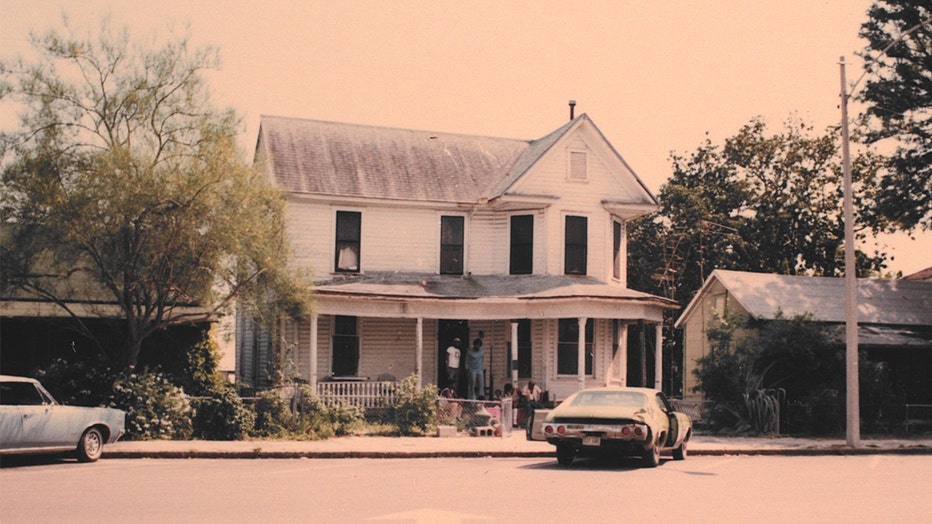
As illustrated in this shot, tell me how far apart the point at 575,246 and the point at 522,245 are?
163 centimetres

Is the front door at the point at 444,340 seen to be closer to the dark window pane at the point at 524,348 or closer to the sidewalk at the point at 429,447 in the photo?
the dark window pane at the point at 524,348

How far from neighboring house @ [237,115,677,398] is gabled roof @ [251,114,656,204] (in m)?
0.06

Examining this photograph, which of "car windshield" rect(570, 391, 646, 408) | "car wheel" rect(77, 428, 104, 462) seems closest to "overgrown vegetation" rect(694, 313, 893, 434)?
"car windshield" rect(570, 391, 646, 408)

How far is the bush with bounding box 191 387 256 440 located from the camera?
2088 cm

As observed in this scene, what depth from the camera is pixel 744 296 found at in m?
31.2

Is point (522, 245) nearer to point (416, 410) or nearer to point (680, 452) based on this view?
point (416, 410)

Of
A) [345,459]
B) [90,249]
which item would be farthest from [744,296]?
[90,249]

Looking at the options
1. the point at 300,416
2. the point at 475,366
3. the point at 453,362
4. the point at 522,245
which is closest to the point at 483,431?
the point at 300,416

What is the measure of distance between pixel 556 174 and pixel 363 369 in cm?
829

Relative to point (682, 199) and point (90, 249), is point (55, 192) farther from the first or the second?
point (682, 199)

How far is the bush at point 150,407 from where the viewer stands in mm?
19984

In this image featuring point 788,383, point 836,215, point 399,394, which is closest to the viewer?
point 399,394

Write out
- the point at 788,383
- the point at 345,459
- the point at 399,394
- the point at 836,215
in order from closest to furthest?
the point at 345,459, the point at 399,394, the point at 788,383, the point at 836,215

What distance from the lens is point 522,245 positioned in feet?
101
